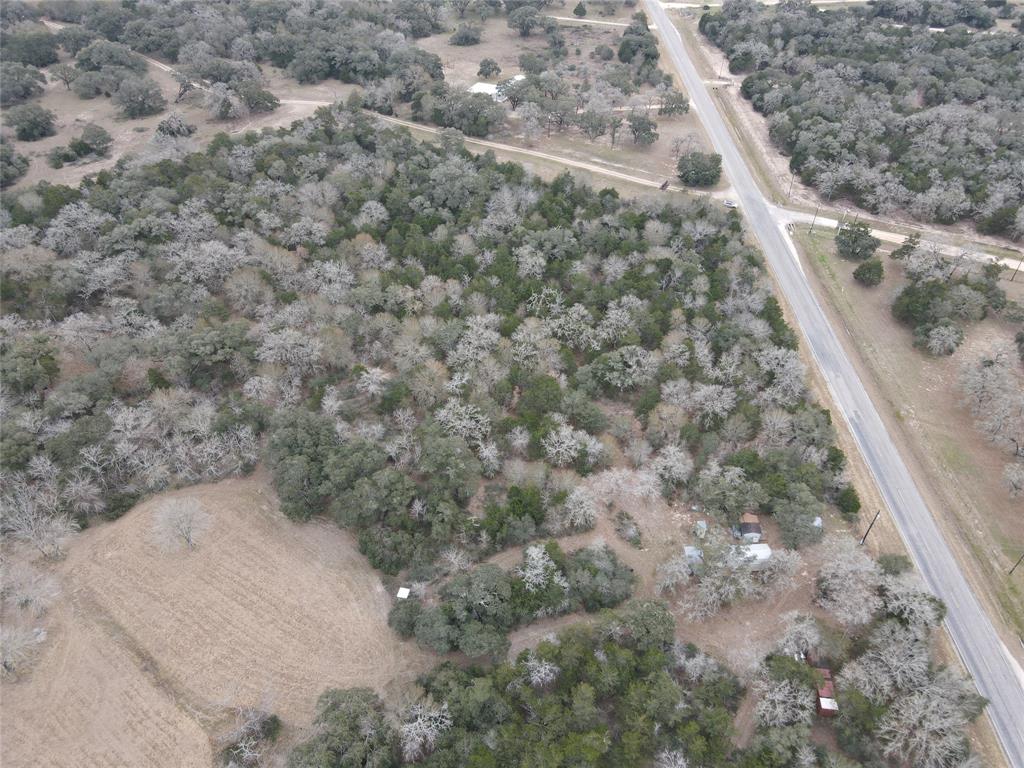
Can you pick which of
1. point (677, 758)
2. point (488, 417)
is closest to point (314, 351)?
point (488, 417)

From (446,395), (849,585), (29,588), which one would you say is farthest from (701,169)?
(29,588)

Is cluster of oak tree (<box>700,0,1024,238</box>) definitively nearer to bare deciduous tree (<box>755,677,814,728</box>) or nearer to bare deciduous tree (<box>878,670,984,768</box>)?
bare deciduous tree (<box>878,670,984,768</box>)

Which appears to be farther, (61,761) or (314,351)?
(314,351)

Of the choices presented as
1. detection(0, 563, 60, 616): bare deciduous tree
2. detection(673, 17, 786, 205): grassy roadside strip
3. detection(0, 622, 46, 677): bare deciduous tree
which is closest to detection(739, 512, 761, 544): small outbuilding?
detection(0, 622, 46, 677): bare deciduous tree

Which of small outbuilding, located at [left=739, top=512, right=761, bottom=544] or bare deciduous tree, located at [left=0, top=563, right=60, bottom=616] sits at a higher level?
small outbuilding, located at [left=739, top=512, right=761, bottom=544]

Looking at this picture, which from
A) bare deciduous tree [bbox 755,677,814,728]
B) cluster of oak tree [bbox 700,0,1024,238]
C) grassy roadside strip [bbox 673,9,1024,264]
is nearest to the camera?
bare deciduous tree [bbox 755,677,814,728]

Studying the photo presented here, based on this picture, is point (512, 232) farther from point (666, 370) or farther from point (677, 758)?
point (677, 758)

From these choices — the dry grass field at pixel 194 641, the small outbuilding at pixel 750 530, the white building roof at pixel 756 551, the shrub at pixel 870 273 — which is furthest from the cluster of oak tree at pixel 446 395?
the shrub at pixel 870 273
